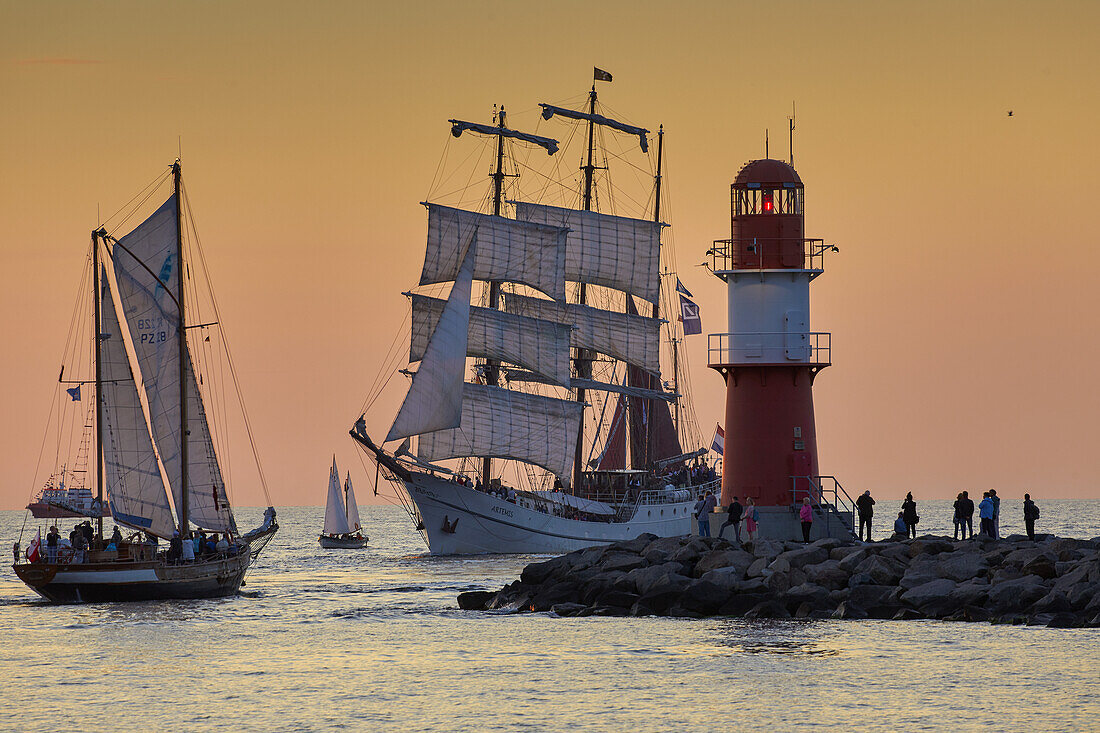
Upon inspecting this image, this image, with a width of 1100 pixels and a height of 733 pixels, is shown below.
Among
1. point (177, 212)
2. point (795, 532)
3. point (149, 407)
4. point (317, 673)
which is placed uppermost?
point (177, 212)

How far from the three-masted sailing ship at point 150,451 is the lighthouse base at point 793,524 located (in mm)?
14567

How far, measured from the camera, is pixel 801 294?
1471 inches

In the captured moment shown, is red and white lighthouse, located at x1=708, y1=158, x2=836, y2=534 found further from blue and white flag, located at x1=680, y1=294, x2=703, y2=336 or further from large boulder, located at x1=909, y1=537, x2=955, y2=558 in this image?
blue and white flag, located at x1=680, y1=294, x2=703, y2=336

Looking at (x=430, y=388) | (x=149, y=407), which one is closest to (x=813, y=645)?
(x=149, y=407)

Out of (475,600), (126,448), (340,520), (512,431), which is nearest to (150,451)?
(126,448)

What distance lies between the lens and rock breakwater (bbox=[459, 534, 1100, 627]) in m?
31.6

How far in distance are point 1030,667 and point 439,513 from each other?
44.5 meters

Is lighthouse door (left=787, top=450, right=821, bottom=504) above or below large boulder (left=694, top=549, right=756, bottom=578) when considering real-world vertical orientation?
above

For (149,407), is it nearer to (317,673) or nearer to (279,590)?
(279,590)

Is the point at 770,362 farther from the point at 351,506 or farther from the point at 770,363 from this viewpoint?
the point at 351,506

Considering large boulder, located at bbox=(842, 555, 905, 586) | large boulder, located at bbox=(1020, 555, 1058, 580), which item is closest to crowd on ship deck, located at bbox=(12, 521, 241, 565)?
large boulder, located at bbox=(842, 555, 905, 586)

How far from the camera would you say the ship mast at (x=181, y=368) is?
43531 millimetres

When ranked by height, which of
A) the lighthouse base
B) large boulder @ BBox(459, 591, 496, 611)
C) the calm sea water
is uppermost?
the lighthouse base

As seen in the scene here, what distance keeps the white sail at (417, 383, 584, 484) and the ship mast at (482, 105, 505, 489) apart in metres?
1.34
